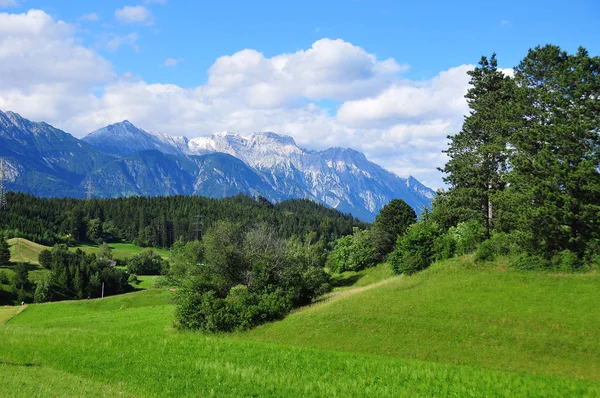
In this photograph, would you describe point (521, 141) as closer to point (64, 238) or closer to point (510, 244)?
point (510, 244)

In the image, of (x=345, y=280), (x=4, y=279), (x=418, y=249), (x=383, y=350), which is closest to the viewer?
(x=383, y=350)

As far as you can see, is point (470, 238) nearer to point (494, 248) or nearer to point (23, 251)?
point (494, 248)

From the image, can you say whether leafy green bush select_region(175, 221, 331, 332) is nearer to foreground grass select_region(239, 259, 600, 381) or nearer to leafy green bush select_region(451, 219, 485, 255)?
foreground grass select_region(239, 259, 600, 381)

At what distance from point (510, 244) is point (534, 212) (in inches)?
272

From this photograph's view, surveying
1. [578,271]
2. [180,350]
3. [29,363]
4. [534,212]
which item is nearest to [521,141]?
[534,212]

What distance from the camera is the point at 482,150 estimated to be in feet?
168

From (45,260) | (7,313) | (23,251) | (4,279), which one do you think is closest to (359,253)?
(7,313)

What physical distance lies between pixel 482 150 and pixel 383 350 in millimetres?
29974

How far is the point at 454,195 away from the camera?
56156 millimetres

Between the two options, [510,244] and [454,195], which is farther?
[454,195]

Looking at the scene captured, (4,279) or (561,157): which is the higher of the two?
(561,157)

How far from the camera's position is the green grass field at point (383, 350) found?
66.0 feet

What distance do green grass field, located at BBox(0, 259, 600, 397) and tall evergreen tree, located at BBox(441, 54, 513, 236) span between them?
30.6 feet

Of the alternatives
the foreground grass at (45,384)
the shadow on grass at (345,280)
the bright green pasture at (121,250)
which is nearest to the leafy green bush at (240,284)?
the shadow on grass at (345,280)
